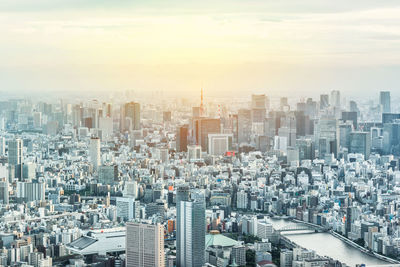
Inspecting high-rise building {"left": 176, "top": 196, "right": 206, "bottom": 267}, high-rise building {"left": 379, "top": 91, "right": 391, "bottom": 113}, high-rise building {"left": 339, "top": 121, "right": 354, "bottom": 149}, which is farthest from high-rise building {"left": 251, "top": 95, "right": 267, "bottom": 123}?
high-rise building {"left": 176, "top": 196, "right": 206, "bottom": 267}

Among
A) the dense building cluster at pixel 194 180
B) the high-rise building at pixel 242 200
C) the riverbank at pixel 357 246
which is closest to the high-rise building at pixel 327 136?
the dense building cluster at pixel 194 180

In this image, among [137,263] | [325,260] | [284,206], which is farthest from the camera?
[284,206]

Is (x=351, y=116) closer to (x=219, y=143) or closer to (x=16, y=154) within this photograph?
(x=219, y=143)

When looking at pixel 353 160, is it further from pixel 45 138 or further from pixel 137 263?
pixel 137 263

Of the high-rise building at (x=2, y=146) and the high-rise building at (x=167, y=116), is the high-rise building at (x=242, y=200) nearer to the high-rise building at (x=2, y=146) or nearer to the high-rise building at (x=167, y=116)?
the high-rise building at (x=167, y=116)

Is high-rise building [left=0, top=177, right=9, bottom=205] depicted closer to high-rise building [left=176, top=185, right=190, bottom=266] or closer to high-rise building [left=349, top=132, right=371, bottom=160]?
high-rise building [left=176, top=185, right=190, bottom=266]

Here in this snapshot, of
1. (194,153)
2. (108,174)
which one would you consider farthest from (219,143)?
(108,174)

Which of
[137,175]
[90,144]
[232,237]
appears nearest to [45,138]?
[90,144]
